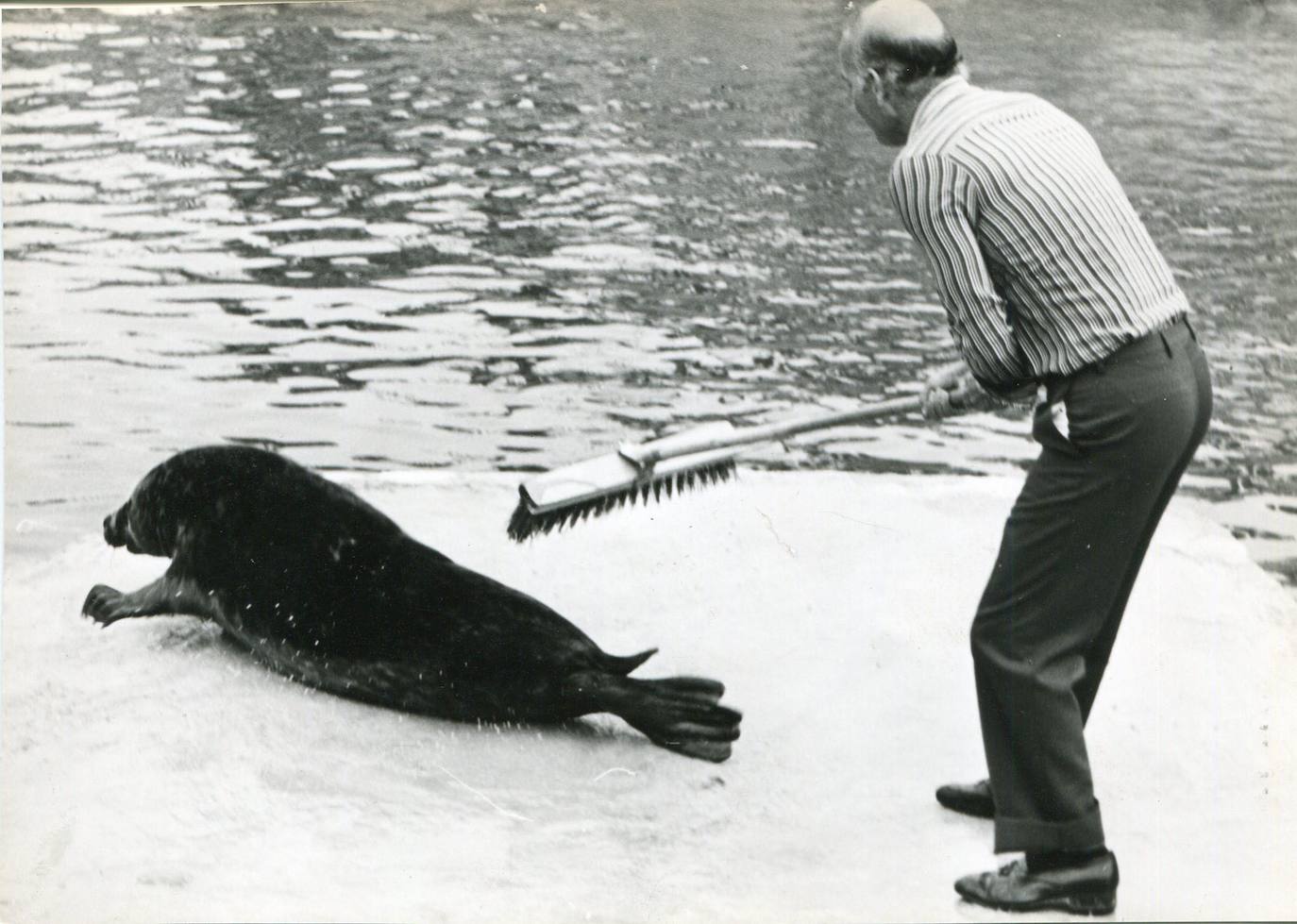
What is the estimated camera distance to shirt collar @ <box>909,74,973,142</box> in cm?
322

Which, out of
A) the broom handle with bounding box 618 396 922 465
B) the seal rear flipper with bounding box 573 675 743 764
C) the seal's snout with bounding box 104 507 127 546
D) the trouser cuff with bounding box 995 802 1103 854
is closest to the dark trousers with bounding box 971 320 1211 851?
the trouser cuff with bounding box 995 802 1103 854

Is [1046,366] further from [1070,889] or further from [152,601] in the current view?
[152,601]

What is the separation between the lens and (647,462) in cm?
429

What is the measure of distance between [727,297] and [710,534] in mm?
2032

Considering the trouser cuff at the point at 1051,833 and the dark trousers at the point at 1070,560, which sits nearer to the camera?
the dark trousers at the point at 1070,560

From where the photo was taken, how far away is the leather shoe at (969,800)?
3.83 metres

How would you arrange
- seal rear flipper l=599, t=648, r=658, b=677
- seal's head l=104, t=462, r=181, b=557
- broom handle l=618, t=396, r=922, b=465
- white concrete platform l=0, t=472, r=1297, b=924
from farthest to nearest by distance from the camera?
seal's head l=104, t=462, r=181, b=557 → seal rear flipper l=599, t=648, r=658, b=677 → broom handle l=618, t=396, r=922, b=465 → white concrete platform l=0, t=472, r=1297, b=924

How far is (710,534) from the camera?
545 cm

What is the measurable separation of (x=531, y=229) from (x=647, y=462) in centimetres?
325

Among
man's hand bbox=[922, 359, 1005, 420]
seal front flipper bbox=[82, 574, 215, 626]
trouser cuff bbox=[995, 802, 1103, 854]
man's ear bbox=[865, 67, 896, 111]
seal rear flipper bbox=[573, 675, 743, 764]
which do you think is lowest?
seal front flipper bbox=[82, 574, 215, 626]

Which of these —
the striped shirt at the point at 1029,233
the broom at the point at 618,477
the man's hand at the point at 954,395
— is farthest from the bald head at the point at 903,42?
the broom at the point at 618,477

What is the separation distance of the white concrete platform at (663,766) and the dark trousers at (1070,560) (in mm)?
346

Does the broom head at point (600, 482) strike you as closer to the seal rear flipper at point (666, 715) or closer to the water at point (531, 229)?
the seal rear flipper at point (666, 715)

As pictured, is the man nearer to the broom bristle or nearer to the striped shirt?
the striped shirt
